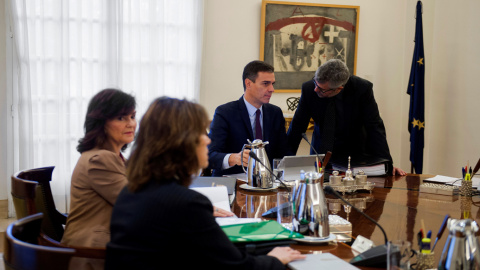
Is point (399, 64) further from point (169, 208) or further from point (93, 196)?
point (169, 208)

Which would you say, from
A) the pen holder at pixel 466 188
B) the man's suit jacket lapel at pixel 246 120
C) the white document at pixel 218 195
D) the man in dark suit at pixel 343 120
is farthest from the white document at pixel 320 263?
the man in dark suit at pixel 343 120

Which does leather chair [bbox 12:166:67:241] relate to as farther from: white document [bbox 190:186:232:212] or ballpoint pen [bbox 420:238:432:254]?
ballpoint pen [bbox 420:238:432:254]

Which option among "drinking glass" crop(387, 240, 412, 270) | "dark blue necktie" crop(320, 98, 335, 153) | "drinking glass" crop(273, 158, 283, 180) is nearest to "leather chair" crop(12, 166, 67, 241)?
"drinking glass" crop(273, 158, 283, 180)

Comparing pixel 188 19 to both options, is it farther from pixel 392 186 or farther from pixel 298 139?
pixel 392 186

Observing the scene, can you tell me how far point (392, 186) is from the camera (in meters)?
3.04

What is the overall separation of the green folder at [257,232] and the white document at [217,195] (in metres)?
0.45

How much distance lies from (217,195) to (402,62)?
403 centimetres

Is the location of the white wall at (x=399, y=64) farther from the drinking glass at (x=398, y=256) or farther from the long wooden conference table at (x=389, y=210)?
the drinking glass at (x=398, y=256)

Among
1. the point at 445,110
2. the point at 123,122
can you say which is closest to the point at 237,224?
the point at 123,122

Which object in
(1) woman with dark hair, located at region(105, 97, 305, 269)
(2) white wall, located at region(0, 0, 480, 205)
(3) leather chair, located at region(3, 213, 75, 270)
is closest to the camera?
(3) leather chair, located at region(3, 213, 75, 270)

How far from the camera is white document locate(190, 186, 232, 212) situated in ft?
7.59

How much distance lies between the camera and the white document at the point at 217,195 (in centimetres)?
231

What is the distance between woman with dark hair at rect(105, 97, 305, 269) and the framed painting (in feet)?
13.0

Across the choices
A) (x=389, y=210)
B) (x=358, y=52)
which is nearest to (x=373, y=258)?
(x=389, y=210)
